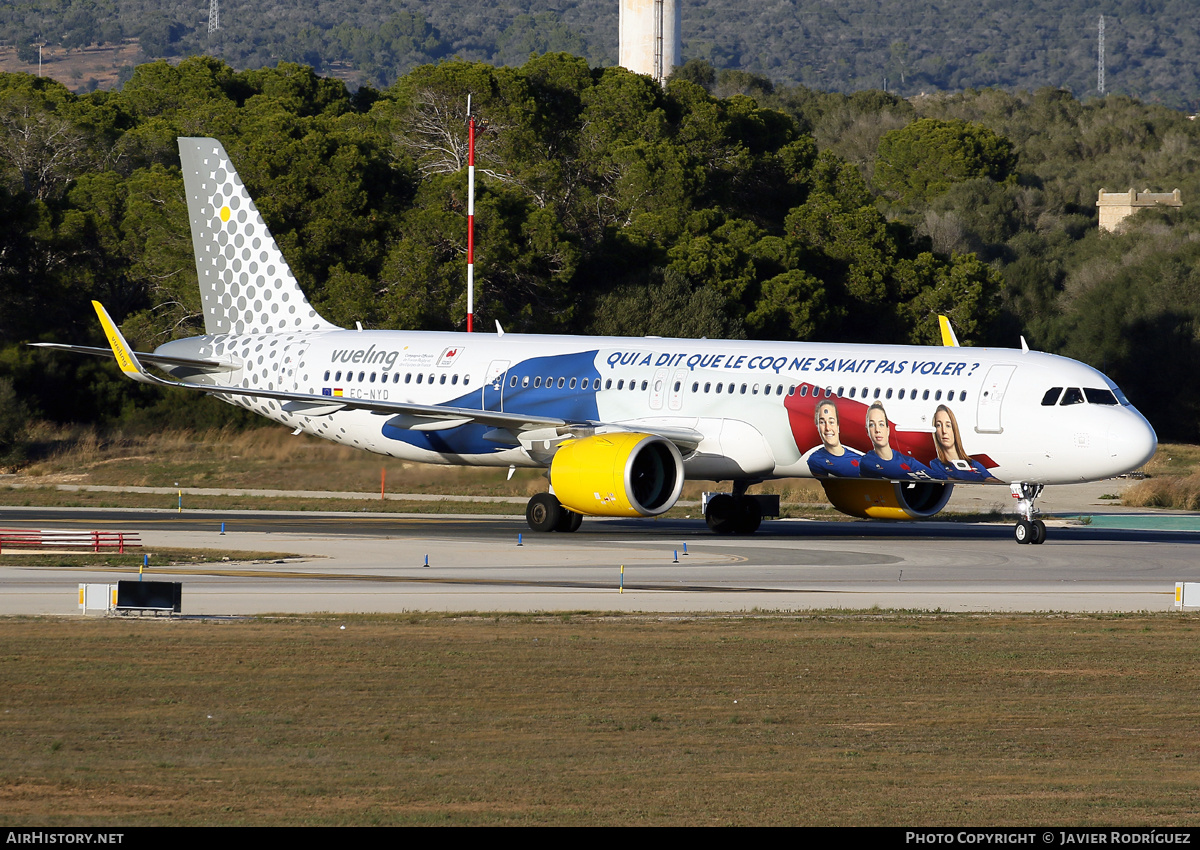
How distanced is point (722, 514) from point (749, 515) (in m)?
0.60

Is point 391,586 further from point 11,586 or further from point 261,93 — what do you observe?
point 261,93

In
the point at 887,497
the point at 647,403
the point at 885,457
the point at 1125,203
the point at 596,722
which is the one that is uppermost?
the point at 1125,203

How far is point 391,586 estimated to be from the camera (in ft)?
78.8

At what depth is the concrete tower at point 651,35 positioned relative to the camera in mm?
135750

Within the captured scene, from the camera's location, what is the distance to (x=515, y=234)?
6022 cm

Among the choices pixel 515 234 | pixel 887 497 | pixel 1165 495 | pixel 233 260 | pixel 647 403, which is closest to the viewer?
pixel 887 497

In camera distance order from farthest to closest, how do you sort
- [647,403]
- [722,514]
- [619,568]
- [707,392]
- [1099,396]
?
[722,514] < [647,403] < [707,392] < [1099,396] < [619,568]

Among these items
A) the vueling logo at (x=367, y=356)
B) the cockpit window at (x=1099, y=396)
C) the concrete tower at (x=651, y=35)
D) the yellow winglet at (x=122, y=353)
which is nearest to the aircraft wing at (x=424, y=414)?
the yellow winglet at (x=122, y=353)

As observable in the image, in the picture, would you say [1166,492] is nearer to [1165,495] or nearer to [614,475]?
[1165,495]

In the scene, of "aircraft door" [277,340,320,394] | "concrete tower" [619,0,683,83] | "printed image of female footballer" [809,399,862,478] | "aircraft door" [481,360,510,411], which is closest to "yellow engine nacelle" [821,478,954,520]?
"printed image of female footballer" [809,399,862,478]

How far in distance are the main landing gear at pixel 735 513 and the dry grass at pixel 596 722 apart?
13526mm

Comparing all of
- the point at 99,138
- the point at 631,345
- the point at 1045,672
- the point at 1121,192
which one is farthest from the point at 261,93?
the point at 1121,192

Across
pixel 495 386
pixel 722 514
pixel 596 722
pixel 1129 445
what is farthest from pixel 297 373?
pixel 596 722

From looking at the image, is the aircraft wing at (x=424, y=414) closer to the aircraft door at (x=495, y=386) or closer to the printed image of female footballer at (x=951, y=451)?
the aircraft door at (x=495, y=386)
